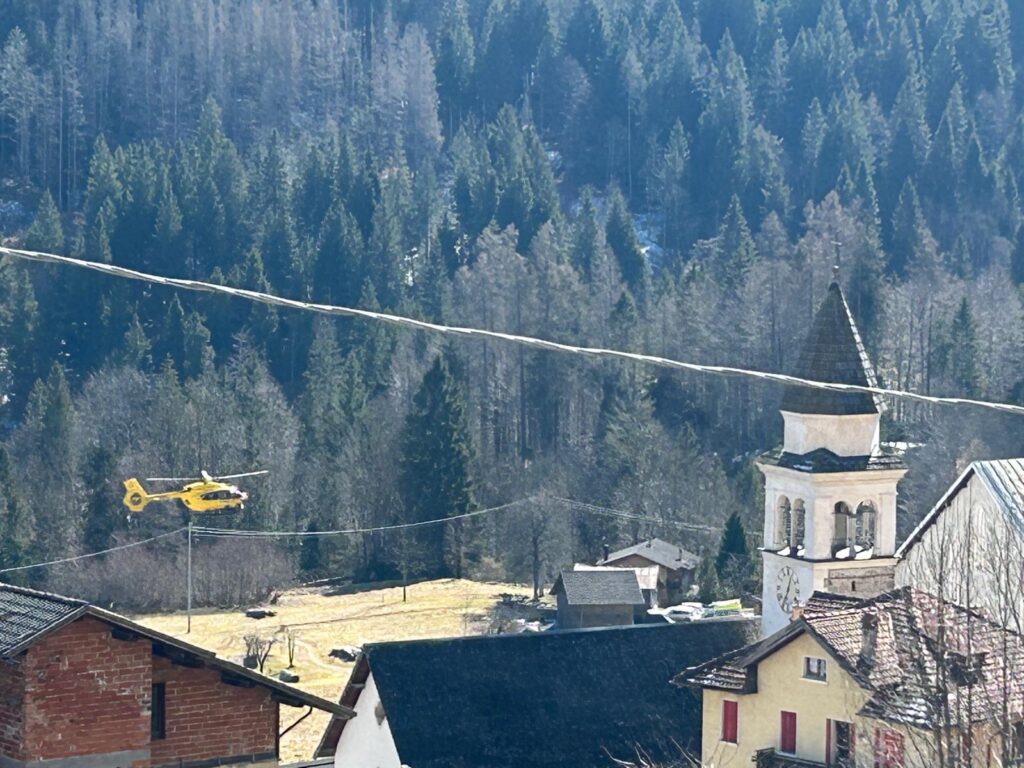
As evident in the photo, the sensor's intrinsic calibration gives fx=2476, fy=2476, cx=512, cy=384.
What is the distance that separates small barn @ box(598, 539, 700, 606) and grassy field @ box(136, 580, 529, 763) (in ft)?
→ 12.3

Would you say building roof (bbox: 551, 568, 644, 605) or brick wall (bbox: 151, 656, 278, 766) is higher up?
brick wall (bbox: 151, 656, 278, 766)

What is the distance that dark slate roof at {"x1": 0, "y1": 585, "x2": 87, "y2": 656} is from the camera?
24734 mm

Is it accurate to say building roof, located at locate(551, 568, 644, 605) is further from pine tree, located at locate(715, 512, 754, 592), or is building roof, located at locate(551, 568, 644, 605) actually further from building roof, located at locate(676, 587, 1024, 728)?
building roof, located at locate(676, 587, 1024, 728)

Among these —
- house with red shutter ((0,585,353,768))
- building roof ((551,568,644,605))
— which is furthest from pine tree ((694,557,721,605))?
house with red shutter ((0,585,353,768))

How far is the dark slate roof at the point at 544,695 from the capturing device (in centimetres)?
4228

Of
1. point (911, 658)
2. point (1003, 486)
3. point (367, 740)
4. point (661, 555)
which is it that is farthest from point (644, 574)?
point (911, 658)

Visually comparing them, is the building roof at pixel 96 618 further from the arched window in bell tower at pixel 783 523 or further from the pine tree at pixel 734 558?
the pine tree at pixel 734 558

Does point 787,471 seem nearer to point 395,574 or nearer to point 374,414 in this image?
point 395,574

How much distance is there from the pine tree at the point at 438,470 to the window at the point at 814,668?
52.8m

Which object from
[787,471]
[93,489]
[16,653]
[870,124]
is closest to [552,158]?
[870,124]

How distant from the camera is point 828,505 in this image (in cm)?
4419

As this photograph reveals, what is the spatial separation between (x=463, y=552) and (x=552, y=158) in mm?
79020

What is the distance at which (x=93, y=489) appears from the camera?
9475 centimetres

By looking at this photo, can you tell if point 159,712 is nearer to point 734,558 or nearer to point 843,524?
point 843,524
